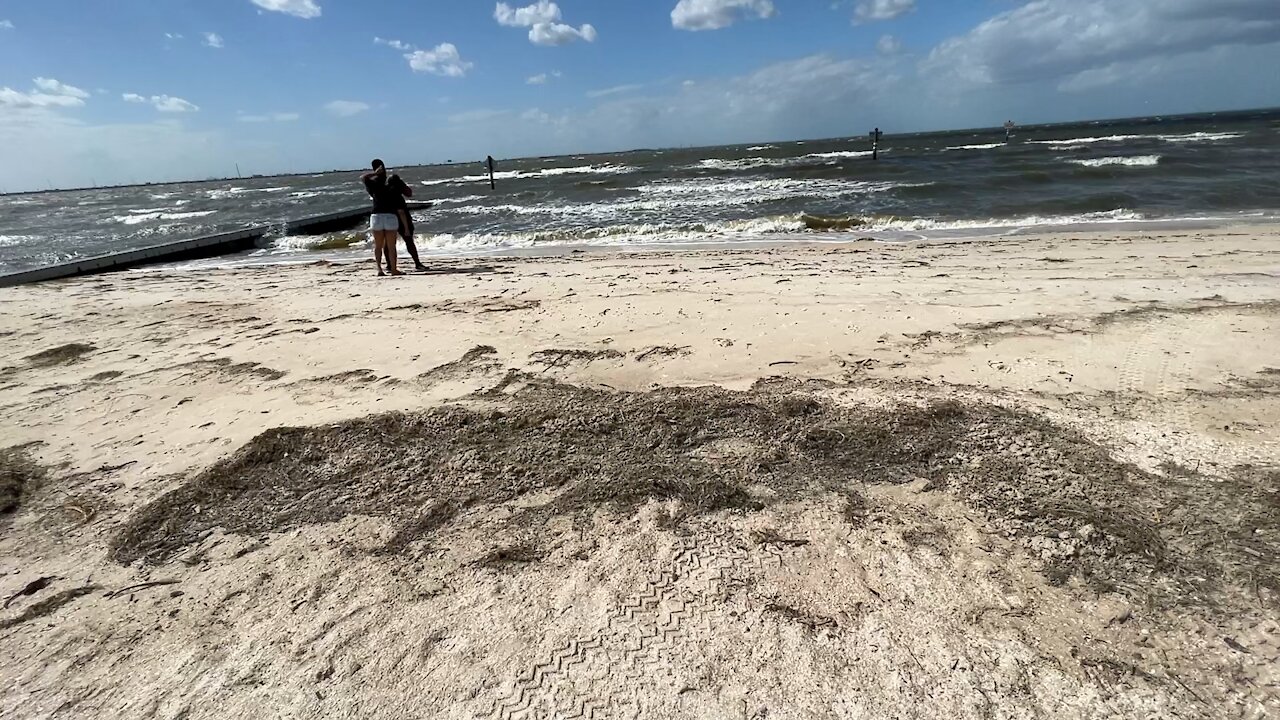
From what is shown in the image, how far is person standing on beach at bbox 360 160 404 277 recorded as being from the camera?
8320 mm

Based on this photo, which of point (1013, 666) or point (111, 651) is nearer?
point (1013, 666)

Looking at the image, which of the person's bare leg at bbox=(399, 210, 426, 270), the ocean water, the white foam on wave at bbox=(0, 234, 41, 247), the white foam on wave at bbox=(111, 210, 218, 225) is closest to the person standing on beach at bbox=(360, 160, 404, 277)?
the person's bare leg at bbox=(399, 210, 426, 270)

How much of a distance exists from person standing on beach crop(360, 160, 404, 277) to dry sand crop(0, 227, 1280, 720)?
3.80 meters

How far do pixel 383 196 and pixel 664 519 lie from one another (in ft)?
25.5

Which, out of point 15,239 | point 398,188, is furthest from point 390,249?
point 15,239

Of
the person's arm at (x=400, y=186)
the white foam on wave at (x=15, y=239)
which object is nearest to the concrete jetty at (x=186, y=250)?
the person's arm at (x=400, y=186)

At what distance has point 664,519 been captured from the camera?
2453 millimetres

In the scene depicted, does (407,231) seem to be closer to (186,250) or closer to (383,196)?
(383,196)

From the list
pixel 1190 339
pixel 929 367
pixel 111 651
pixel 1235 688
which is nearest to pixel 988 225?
pixel 1190 339

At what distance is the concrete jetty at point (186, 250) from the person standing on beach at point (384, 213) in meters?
6.91

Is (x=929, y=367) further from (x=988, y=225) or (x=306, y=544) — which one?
(x=988, y=225)

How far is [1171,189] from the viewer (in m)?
14.9

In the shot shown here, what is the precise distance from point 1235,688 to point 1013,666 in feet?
1.86

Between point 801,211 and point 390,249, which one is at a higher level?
point 801,211
